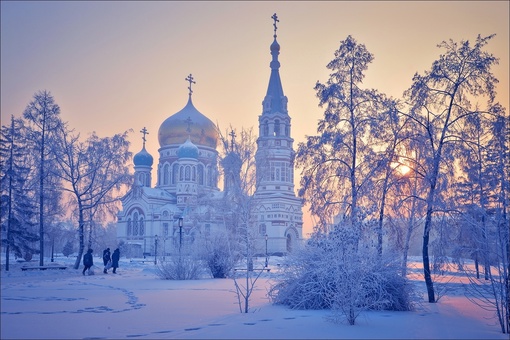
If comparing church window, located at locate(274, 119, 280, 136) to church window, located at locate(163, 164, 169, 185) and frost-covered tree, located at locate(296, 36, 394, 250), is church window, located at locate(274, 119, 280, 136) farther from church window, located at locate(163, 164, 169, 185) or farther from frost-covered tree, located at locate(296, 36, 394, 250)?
frost-covered tree, located at locate(296, 36, 394, 250)

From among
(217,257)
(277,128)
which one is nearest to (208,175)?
(277,128)

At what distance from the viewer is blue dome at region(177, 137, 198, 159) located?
5994 cm

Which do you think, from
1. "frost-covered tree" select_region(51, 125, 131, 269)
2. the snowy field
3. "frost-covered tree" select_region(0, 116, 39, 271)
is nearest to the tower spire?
"frost-covered tree" select_region(51, 125, 131, 269)

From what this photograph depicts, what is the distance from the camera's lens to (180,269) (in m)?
21.7

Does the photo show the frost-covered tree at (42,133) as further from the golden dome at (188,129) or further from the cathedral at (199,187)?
the golden dome at (188,129)

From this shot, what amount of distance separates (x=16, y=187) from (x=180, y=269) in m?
10.1

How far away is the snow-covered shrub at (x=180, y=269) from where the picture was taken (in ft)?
71.2

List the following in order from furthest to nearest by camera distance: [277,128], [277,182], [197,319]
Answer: [277,128], [277,182], [197,319]

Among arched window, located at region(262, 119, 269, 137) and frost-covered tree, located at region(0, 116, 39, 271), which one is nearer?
frost-covered tree, located at region(0, 116, 39, 271)

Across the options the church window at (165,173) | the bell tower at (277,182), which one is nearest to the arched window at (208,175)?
the church window at (165,173)

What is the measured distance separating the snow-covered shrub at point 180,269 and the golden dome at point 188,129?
41.5 meters

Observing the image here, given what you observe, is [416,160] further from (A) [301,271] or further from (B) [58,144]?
(B) [58,144]

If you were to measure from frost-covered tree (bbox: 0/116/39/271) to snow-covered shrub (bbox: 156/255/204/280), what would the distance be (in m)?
7.38

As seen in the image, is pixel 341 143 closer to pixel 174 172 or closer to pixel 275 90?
pixel 275 90
